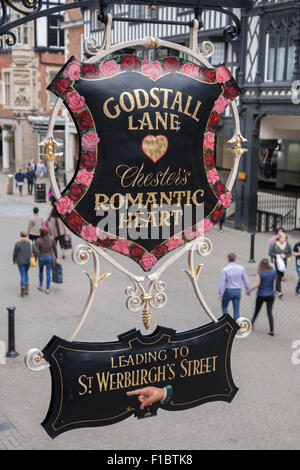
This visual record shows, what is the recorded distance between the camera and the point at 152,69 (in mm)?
4535

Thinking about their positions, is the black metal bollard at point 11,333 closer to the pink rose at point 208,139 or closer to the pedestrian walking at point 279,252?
the pedestrian walking at point 279,252

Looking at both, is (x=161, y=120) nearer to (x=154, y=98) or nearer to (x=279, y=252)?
(x=154, y=98)

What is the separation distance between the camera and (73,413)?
451 cm

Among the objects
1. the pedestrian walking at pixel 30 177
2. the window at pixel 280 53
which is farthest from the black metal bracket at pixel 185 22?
the pedestrian walking at pixel 30 177

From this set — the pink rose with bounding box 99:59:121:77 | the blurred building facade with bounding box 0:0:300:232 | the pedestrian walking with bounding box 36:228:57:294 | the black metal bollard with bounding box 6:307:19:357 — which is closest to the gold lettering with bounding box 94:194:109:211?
the pink rose with bounding box 99:59:121:77

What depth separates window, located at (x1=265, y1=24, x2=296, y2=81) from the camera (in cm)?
2131

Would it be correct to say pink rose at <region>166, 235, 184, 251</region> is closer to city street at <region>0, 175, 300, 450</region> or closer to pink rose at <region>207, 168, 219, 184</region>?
pink rose at <region>207, 168, 219, 184</region>

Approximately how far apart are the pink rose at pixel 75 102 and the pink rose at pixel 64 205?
2.00 feet

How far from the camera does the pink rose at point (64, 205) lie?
4.40 meters

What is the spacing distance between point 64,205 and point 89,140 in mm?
482
